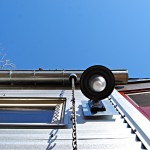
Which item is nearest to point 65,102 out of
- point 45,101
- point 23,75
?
point 45,101

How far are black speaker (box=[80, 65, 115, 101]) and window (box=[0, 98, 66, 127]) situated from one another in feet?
1.48

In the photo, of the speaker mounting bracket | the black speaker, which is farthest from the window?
the black speaker

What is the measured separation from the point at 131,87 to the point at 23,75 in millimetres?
1639

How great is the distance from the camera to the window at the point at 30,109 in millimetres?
3416

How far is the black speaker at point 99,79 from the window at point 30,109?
452 mm

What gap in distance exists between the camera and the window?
3416mm

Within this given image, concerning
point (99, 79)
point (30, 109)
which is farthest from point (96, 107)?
point (30, 109)

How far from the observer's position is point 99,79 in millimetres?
2967

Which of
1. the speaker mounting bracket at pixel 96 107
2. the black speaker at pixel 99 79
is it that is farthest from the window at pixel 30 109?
the black speaker at pixel 99 79

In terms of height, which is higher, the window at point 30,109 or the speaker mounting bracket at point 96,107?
the window at point 30,109

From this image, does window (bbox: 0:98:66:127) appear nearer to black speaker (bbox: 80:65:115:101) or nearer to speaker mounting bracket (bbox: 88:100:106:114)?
speaker mounting bracket (bbox: 88:100:106:114)

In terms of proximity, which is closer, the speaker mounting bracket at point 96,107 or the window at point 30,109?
the speaker mounting bracket at point 96,107

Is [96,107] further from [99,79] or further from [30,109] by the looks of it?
[30,109]

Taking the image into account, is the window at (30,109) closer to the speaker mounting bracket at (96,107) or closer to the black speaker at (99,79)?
the speaker mounting bracket at (96,107)
